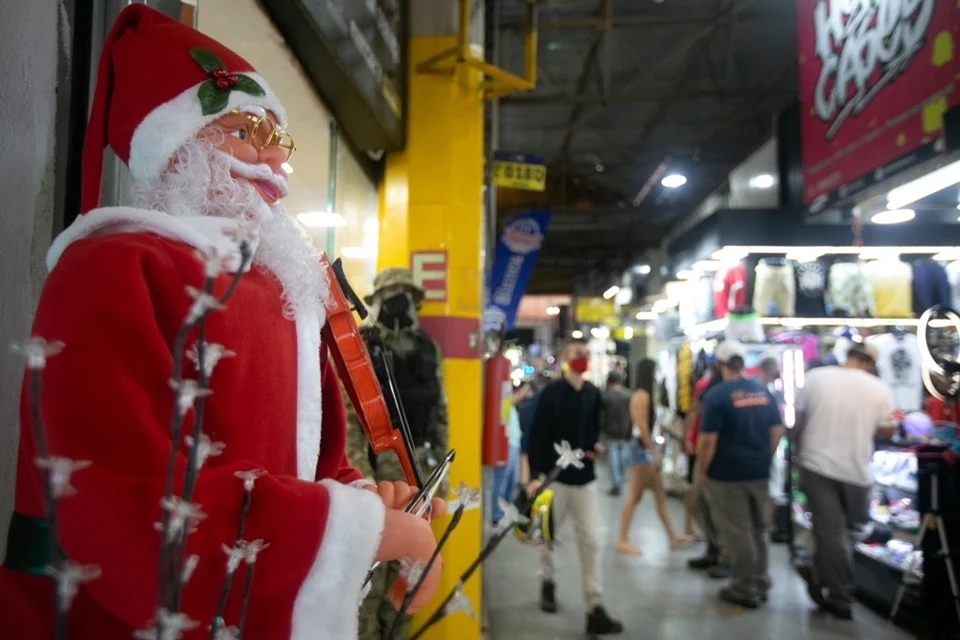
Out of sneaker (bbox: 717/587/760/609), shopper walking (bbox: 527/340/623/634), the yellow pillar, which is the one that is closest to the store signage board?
shopper walking (bbox: 527/340/623/634)

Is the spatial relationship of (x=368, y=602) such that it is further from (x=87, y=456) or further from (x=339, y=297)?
(x=87, y=456)

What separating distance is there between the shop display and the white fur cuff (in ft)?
23.2

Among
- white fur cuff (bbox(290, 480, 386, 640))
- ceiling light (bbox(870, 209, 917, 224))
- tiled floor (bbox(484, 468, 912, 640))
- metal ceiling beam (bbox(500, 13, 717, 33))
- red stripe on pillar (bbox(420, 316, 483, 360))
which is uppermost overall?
metal ceiling beam (bbox(500, 13, 717, 33))

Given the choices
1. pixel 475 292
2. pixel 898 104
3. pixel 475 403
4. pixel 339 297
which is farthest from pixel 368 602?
pixel 898 104

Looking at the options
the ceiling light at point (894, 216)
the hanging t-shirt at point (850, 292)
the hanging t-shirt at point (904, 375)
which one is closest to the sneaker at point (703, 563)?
the hanging t-shirt at point (904, 375)

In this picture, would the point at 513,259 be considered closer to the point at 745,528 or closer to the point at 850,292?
the point at 745,528

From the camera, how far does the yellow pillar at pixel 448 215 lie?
3766 mm

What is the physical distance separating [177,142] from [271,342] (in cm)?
35

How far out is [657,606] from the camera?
15.1ft

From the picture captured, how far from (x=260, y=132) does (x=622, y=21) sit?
6359 mm

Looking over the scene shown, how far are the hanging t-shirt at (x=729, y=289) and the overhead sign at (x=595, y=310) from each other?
A: 9.26 m

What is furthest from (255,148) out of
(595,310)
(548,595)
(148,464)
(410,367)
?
(595,310)

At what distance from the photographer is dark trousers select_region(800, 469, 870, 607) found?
173 inches

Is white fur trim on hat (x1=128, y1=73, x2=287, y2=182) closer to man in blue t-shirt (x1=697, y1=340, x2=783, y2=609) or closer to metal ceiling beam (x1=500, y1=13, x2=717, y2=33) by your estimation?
man in blue t-shirt (x1=697, y1=340, x2=783, y2=609)
